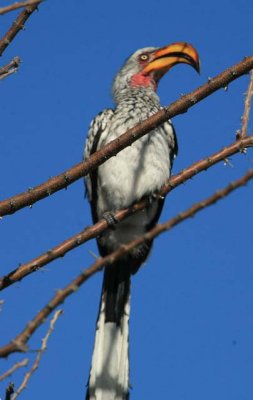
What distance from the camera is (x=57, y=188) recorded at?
2.58 m

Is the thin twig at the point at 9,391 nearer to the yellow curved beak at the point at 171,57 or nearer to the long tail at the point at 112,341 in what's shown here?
the long tail at the point at 112,341

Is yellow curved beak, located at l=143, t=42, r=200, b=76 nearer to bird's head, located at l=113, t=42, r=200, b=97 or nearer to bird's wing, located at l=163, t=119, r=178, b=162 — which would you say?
bird's head, located at l=113, t=42, r=200, b=97

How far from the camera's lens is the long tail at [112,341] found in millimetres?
3123

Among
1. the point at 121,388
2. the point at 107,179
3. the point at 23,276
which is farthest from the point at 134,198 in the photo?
the point at 23,276

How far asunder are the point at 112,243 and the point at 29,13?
255 cm

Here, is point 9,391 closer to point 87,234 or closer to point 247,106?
point 87,234

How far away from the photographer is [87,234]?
8.46 feet

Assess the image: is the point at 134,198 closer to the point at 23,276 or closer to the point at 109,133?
the point at 109,133

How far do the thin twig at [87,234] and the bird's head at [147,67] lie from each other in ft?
7.91

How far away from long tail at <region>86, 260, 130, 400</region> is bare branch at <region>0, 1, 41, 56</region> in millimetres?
1519

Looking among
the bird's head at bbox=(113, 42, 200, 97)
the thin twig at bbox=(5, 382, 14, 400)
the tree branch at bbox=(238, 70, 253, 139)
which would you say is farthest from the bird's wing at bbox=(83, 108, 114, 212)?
the thin twig at bbox=(5, 382, 14, 400)

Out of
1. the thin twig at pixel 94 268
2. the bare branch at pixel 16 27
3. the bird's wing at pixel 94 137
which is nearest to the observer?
the thin twig at pixel 94 268

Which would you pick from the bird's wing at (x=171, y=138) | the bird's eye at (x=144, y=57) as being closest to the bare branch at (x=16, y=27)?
the bird's wing at (x=171, y=138)

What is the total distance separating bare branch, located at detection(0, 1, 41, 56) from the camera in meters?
A: 2.40
